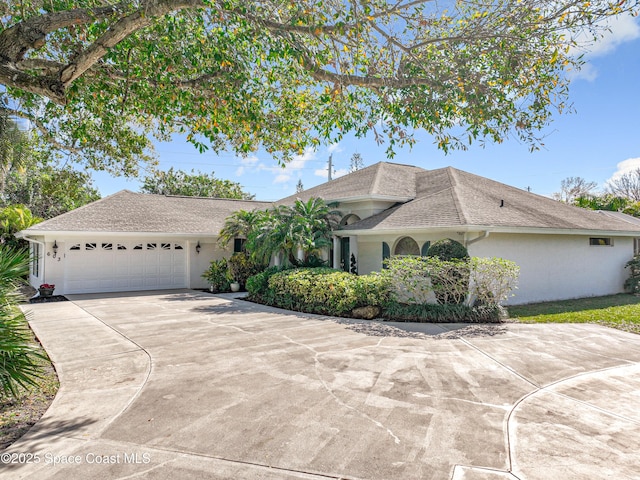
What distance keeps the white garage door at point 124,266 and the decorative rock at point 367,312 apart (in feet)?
37.7

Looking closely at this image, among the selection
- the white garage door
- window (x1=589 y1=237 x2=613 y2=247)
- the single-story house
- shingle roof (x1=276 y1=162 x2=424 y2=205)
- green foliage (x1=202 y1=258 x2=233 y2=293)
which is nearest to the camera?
the single-story house

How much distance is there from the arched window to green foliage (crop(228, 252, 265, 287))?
6.50 m

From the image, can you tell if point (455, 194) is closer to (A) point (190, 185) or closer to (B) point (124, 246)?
(B) point (124, 246)

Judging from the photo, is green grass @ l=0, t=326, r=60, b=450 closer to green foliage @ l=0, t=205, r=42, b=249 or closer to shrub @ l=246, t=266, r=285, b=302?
shrub @ l=246, t=266, r=285, b=302

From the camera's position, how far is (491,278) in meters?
10.5

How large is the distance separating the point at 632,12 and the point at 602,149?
22.5m

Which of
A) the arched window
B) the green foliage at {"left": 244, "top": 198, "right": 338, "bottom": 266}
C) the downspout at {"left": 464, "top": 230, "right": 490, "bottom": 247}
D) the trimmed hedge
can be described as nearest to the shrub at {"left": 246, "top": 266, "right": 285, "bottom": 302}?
the trimmed hedge

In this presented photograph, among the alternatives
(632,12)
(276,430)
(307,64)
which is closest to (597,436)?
(276,430)

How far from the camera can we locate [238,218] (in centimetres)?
1719

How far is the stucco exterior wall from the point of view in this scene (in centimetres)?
1284

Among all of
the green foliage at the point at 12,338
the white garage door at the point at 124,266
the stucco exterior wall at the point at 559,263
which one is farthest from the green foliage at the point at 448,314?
the white garage door at the point at 124,266

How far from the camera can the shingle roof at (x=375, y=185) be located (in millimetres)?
16594

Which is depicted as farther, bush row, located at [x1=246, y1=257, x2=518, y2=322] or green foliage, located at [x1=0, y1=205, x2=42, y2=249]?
green foliage, located at [x1=0, y1=205, x2=42, y2=249]

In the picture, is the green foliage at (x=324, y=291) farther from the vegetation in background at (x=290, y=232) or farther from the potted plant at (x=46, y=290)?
the potted plant at (x=46, y=290)
